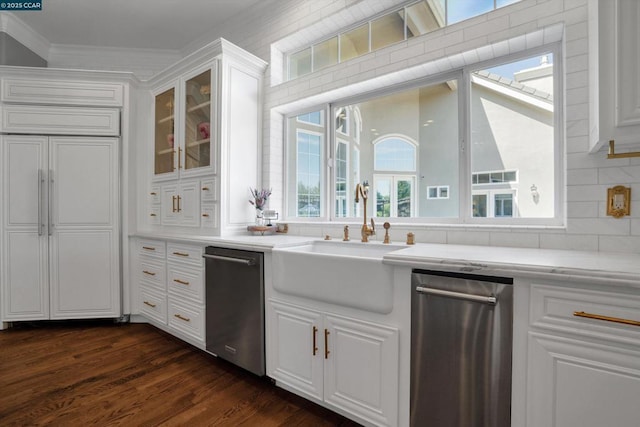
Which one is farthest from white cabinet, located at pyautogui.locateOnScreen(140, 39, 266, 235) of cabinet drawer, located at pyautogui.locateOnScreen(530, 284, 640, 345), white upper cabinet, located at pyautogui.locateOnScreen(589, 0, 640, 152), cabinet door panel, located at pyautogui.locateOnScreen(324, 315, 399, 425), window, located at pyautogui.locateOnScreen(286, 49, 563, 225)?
white upper cabinet, located at pyautogui.locateOnScreen(589, 0, 640, 152)

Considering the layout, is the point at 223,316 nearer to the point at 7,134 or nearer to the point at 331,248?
the point at 331,248

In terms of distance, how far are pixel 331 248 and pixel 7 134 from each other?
3.18 metres

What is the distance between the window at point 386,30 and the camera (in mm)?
2020

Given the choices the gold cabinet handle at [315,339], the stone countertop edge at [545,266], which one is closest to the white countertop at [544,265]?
the stone countertop edge at [545,266]

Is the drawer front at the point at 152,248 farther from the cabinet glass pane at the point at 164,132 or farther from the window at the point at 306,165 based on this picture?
the window at the point at 306,165

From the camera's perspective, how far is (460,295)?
1.22m

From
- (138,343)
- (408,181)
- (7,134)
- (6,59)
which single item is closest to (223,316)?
(138,343)

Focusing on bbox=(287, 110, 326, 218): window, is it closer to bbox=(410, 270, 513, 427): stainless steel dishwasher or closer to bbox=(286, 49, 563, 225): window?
bbox=(286, 49, 563, 225): window

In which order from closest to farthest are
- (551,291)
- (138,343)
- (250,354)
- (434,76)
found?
(551,291) < (250,354) < (434,76) < (138,343)

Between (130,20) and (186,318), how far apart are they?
3.00 meters

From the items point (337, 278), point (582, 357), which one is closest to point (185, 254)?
point (337, 278)

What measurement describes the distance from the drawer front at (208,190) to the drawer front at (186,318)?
33.1 inches

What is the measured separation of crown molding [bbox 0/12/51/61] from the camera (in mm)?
3102

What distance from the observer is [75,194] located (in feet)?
9.95
